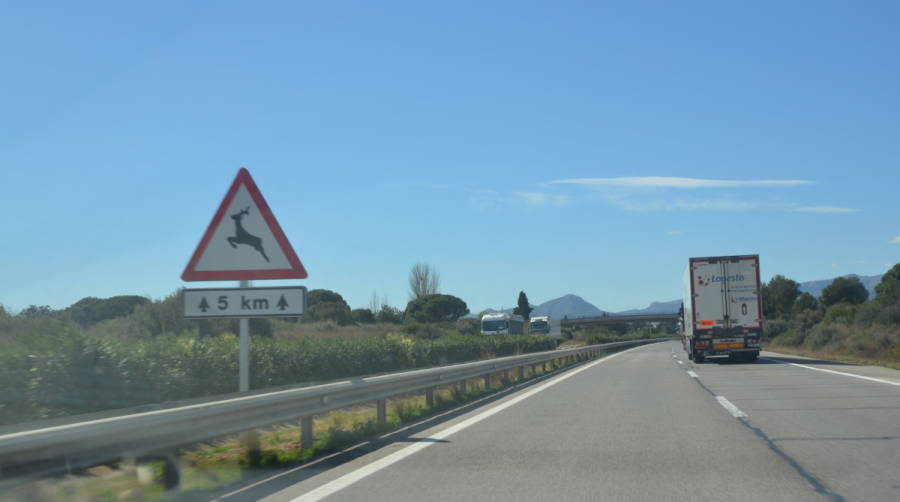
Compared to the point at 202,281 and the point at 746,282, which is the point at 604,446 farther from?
the point at 746,282

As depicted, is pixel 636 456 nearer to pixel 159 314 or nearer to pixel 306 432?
pixel 306 432

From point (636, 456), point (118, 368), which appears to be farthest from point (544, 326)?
point (636, 456)

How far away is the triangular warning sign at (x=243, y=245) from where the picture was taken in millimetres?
7613

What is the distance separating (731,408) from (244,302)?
850 cm

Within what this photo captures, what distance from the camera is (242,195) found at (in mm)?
7766

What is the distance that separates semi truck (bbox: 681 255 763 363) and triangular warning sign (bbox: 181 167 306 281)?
24153 millimetres

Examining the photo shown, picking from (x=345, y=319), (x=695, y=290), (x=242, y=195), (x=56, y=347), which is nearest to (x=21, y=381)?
(x=56, y=347)

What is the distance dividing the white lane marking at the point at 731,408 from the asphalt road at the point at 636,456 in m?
0.03

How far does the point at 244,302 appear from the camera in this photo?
294 inches

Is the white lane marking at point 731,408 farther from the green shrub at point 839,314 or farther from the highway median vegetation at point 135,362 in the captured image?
the green shrub at point 839,314

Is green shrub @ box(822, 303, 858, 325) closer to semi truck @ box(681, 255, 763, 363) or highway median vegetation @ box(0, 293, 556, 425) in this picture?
semi truck @ box(681, 255, 763, 363)

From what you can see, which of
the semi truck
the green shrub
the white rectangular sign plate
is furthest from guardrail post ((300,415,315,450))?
the green shrub

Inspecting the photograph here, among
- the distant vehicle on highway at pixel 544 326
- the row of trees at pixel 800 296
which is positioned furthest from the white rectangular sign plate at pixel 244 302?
the row of trees at pixel 800 296

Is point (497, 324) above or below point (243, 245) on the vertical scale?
below
